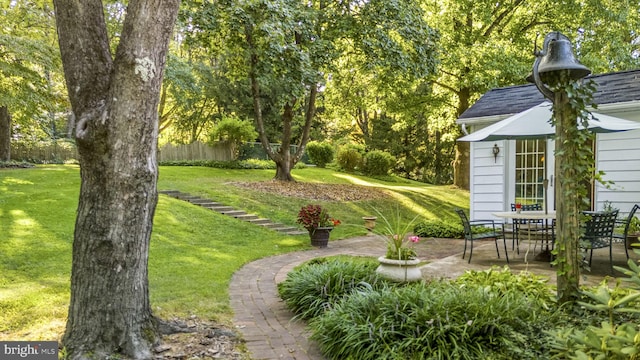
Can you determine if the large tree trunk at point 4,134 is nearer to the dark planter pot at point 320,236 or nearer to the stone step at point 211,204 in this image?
the stone step at point 211,204

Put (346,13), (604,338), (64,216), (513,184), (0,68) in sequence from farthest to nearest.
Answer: (346,13) → (0,68) → (513,184) → (64,216) → (604,338)

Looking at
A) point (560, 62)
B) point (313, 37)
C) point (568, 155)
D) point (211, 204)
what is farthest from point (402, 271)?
point (313, 37)

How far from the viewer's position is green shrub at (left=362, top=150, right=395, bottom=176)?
73.7 ft

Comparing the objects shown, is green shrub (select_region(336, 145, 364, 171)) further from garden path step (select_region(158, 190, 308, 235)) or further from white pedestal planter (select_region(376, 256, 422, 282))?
white pedestal planter (select_region(376, 256, 422, 282))

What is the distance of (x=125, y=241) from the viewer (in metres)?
3.43

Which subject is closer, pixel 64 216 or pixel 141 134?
pixel 141 134

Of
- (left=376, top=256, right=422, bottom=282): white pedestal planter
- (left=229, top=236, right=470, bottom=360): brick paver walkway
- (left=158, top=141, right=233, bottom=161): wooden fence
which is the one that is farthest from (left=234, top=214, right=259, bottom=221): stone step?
(left=158, top=141, right=233, bottom=161): wooden fence

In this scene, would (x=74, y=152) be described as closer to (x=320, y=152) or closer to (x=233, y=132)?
(x=233, y=132)

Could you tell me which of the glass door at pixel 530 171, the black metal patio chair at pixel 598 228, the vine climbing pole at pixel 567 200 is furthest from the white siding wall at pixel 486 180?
the vine climbing pole at pixel 567 200

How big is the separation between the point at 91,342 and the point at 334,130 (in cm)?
2767

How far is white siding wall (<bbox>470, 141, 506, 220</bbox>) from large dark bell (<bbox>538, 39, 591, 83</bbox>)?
19.8 ft

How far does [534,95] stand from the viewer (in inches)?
393

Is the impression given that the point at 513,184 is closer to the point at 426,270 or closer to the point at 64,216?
the point at 426,270

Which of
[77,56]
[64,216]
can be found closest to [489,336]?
[77,56]
